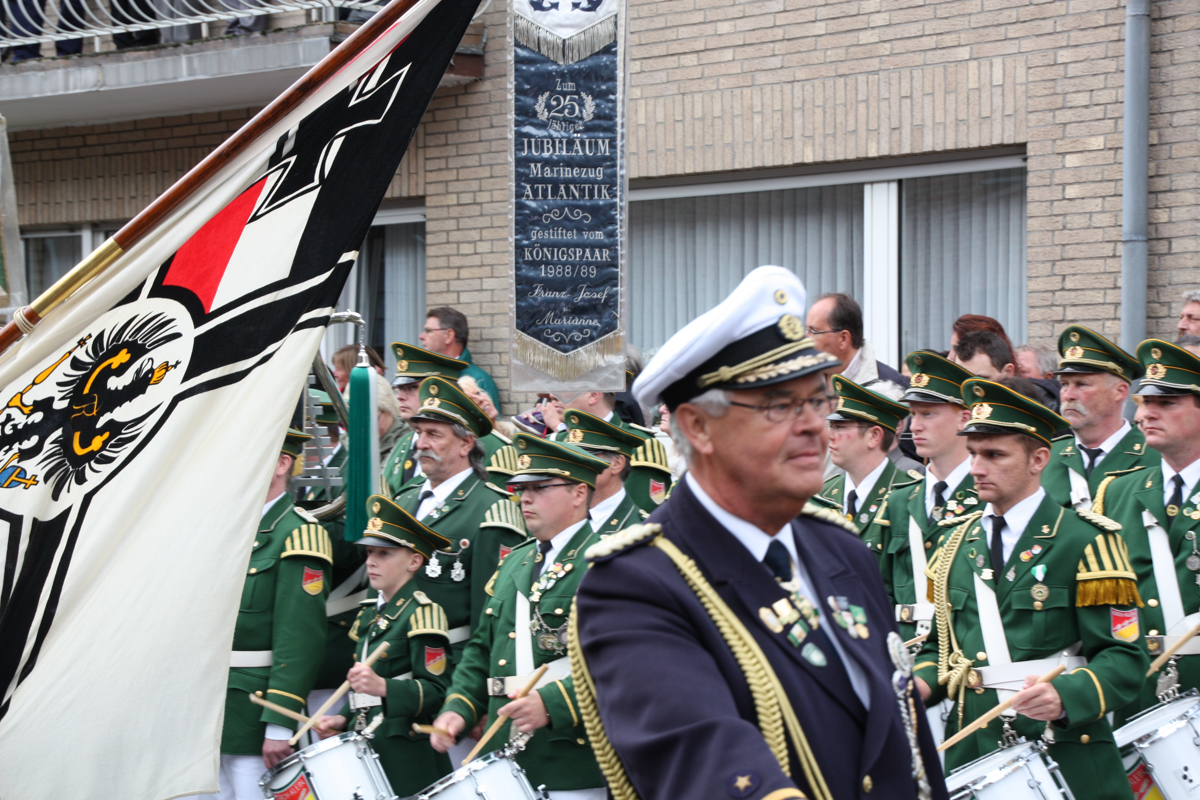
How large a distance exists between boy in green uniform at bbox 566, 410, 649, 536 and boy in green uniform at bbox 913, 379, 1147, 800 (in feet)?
4.89

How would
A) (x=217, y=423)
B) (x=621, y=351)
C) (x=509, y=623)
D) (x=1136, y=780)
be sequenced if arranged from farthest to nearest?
(x=621, y=351)
(x=509, y=623)
(x=1136, y=780)
(x=217, y=423)

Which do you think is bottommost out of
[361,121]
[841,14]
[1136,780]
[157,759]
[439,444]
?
[1136,780]

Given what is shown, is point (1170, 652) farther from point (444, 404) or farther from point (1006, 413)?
point (444, 404)

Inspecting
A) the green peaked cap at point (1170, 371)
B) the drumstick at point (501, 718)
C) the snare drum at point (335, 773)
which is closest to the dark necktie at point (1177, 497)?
the green peaked cap at point (1170, 371)

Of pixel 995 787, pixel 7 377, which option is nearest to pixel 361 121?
pixel 7 377

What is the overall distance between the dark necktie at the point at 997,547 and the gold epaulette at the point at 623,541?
2.53m

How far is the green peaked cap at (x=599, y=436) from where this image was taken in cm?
639

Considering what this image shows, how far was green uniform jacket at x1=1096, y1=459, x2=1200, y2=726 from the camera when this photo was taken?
4.94 metres

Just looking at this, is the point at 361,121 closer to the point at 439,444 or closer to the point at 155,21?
the point at 439,444

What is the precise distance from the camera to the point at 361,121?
4094 millimetres

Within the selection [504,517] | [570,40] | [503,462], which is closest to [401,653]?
[504,517]

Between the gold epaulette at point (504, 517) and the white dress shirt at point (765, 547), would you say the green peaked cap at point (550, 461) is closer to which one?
the gold epaulette at point (504, 517)

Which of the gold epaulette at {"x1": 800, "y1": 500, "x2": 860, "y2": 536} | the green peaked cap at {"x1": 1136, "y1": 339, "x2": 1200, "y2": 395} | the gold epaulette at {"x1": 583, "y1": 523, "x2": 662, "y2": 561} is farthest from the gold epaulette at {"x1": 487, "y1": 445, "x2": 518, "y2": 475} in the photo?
the gold epaulette at {"x1": 583, "y1": 523, "x2": 662, "y2": 561}

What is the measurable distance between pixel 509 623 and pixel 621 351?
2.46 meters
